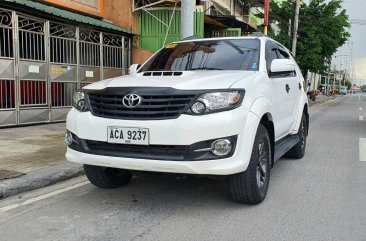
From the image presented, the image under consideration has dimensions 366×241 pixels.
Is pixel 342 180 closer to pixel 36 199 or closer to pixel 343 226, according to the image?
pixel 343 226

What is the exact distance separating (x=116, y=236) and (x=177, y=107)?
128cm

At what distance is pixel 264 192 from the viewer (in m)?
4.86

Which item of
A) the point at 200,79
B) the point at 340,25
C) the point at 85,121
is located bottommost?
the point at 85,121

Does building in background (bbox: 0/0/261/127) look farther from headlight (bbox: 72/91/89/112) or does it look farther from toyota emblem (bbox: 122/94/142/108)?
toyota emblem (bbox: 122/94/142/108)

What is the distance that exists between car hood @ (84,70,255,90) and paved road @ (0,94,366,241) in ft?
4.23

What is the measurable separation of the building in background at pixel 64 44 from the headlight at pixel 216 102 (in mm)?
7065

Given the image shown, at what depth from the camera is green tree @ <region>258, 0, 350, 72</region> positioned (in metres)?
28.9

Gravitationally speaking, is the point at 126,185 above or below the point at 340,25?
below

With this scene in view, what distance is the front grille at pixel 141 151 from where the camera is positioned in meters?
4.11

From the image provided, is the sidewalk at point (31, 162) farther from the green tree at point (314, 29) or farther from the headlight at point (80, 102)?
the green tree at point (314, 29)

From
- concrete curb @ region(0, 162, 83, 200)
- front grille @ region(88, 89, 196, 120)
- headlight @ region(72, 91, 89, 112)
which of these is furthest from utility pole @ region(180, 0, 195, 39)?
front grille @ region(88, 89, 196, 120)

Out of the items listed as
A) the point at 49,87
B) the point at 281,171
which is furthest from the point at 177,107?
the point at 49,87

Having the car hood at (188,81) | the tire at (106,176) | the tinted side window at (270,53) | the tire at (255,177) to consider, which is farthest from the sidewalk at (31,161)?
the tinted side window at (270,53)

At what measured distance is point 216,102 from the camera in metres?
4.14
